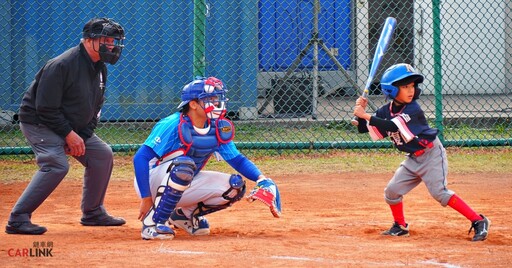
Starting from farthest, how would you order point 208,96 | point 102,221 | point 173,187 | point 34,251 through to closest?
point 102,221 → point 208,96 → point 173,187 → point 34,251

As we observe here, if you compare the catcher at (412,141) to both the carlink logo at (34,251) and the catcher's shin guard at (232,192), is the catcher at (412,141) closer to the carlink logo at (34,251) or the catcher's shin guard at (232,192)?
the catcher's shin guard at (232,192)

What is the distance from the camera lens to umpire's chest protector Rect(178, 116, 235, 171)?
18.2 feet

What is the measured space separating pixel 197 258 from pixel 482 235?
1.77 meters

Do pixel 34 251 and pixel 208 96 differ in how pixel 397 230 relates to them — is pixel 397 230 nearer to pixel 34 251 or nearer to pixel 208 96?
pixel 208 96

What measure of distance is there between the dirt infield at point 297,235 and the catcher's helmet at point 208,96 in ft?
2.55

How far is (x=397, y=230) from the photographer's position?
5.66 m

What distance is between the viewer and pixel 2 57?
10.7m

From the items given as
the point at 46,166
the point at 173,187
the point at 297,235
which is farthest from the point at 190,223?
the point at 46,166

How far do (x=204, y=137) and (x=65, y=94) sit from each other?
0.99 metres

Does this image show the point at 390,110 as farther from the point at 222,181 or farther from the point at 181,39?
the point at 181,39

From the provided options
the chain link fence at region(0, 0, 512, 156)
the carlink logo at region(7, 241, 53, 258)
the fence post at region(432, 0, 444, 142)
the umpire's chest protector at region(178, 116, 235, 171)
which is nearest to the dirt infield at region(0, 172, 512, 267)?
the carlink logo at region(7, 241, 53, 258)

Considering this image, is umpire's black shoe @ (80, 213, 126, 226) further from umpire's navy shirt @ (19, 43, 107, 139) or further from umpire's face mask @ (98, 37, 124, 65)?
umpire's face mask @ (98, 37, 124, 65)

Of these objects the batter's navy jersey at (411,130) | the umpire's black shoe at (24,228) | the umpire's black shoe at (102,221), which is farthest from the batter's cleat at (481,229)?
the umpire's black shoe at (24,228)

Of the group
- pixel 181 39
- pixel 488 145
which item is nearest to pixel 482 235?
pixel 488 145
